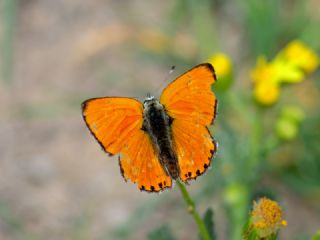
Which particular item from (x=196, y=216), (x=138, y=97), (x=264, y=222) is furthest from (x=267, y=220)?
(x=138, y=97)

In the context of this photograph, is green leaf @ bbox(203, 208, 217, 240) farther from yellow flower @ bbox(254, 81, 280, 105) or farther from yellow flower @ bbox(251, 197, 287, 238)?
yellow flower @ bbox(254, 81, 280, 105)

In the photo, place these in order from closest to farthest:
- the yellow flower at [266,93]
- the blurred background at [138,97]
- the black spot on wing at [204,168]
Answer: the black spot on wing at [204,168] → the yellow flower at [266,93] → the blurred background at [138,97]

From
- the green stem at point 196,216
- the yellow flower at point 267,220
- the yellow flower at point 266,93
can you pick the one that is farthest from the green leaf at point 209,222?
the yellow flower at point 266,93

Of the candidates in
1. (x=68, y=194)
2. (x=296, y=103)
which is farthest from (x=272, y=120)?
(x=68, y=194)

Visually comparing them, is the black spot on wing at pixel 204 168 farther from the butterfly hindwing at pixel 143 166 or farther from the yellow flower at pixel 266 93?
the yellow flower at pixel 266 93

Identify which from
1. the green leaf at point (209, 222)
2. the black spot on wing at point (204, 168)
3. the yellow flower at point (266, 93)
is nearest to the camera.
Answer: the black spot on wing at point (204, 168)

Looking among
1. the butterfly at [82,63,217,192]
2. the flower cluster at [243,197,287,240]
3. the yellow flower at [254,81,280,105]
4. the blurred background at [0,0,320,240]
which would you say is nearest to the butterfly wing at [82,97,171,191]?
the butterfly at [82,63,217,192]
